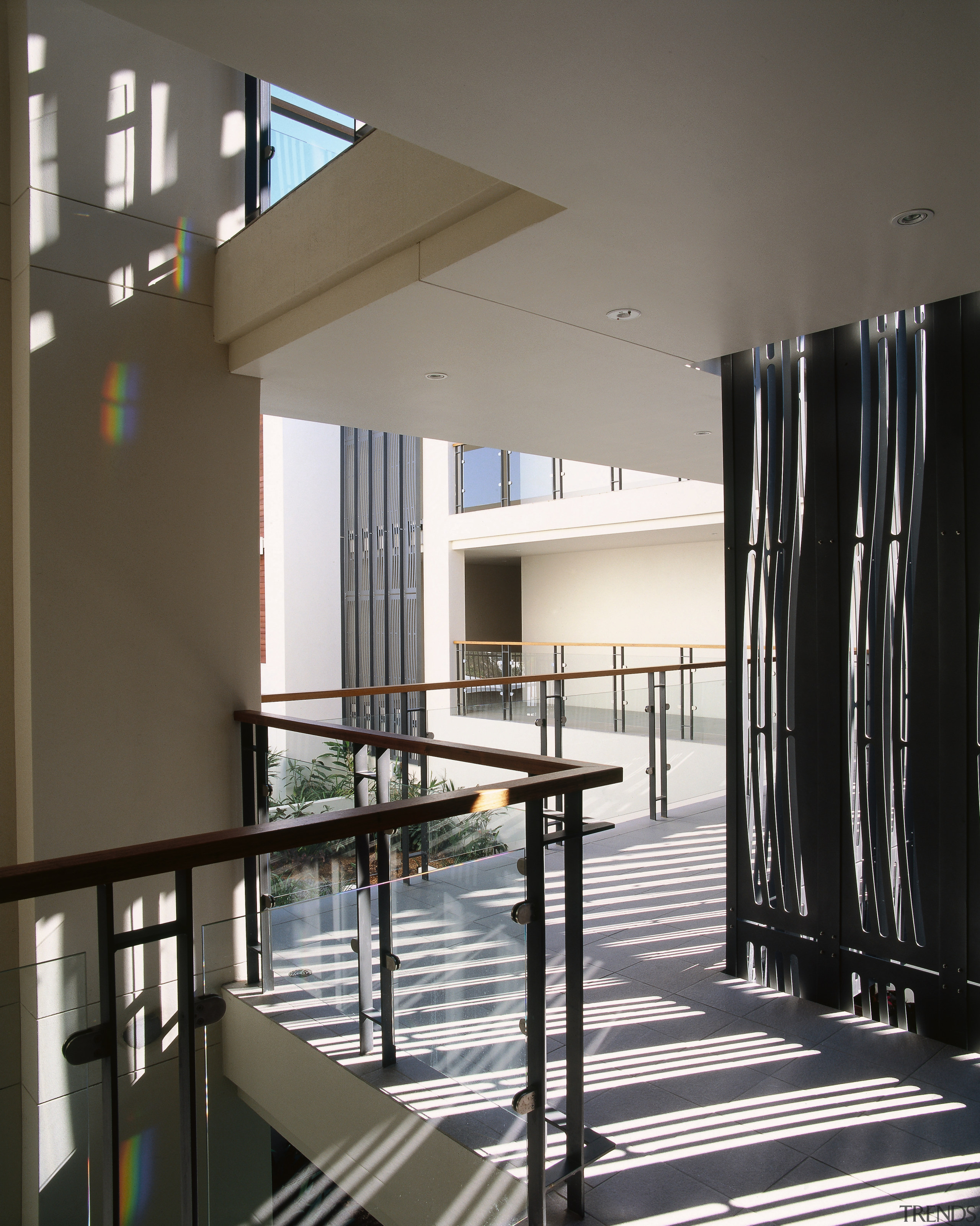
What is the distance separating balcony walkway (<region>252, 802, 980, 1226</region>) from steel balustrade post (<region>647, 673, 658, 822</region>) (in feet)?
8.29

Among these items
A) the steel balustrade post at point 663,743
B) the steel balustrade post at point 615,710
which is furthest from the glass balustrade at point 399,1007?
the steel balustrade post at point 663,743

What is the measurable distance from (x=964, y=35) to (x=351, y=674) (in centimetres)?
1402

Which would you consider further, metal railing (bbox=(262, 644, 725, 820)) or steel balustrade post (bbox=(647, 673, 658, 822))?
steel balustrade post (bbox=(647, 673, 658, 822))

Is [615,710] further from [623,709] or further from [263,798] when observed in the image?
[263,798]

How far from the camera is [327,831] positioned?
1660 mm

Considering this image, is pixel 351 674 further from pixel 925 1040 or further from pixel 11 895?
pixel 11 895

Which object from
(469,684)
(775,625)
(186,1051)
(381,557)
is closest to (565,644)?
(469,684)

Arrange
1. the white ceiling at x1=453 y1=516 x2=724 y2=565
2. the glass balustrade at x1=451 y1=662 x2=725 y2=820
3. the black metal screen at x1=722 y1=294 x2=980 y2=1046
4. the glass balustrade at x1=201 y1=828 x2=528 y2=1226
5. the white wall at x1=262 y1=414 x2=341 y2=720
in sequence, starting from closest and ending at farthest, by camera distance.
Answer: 1. the glass balustrade at x1=201 y1=828 x2=528 y2=1226
2. the black metal screen at x1=722 y1=294 x2=980 y2=1046
3. the glass balustrade at x1=451 y1=662 x2=725 y2=820
4. the white ceiling at x1=453 y1=516 x2=724 y2=565
5. the white wall at x1=262 y1=414 x2=341 y2=720

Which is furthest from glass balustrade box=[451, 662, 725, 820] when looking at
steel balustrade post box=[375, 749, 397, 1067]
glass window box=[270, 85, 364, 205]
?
steel balustrade post box=[375, 749, 397, 1067]

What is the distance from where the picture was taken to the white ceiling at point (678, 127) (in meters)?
1.58

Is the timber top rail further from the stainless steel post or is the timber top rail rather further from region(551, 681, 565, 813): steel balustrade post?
the stainless steel post

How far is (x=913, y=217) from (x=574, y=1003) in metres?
2.09

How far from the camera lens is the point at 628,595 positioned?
1303cm

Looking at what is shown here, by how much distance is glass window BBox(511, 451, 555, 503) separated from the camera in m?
12.0
